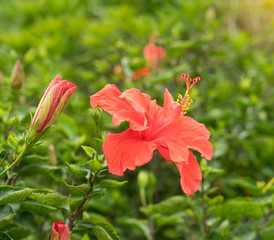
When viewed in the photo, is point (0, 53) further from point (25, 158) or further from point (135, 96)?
point (135, 96)

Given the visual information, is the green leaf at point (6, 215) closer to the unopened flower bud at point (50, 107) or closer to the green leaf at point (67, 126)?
the unopened flower bud at point (50, 107)

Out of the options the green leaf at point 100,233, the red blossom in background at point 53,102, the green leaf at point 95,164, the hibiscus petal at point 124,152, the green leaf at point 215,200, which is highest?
the red blossom in background at point 53,102

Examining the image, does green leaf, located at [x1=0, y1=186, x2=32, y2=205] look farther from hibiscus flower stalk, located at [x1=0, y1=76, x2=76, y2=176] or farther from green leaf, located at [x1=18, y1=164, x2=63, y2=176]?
green leaf, located at [x1=18, y1=164, x2=63, y2=176]

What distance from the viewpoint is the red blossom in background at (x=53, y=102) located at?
111 centimetres

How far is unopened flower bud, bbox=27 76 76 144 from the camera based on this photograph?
1.11 meters

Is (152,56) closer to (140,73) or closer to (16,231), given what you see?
(140,73)

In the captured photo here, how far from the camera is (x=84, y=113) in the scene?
2.63 meters

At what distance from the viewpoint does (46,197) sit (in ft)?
3.79

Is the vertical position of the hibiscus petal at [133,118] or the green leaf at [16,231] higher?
the hibiscus petal at [133,118]

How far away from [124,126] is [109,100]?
228 millimetres

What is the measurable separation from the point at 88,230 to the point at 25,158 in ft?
1.20

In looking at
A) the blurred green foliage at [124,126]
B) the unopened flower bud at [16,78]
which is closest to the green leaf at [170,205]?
the blurred green foliage at [124,126]

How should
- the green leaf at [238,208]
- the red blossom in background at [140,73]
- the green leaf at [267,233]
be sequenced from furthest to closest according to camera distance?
1. the red blossom in background at [140,73]
2. the green leaf at [267,233]
3. the green leaf at [238,208]

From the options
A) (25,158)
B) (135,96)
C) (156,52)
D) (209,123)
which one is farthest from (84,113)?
(135,96)
